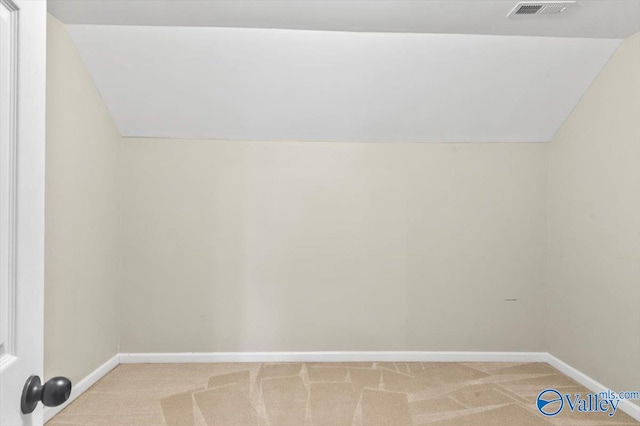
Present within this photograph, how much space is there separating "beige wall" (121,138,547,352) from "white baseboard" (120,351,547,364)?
0.18 feet

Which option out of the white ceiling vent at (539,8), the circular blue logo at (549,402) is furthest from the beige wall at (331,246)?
the white ceiling vent at (539,8)

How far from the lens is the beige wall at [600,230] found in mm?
2404

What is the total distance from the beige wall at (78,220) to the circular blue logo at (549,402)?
3.02 meters

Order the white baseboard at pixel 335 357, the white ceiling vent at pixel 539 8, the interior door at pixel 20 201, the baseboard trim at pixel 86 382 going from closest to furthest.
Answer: the interior door at pixel 20 201, the white ceiling vent at pixel 539 8, the baseboard trim at pixel 86 382, the white baseboard at pixel 335 357

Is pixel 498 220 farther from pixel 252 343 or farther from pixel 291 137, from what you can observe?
pixel 252 343

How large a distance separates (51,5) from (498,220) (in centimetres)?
348

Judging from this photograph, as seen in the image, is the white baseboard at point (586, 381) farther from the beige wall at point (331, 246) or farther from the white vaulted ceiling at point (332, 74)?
the white vaulted ceiling at point (332, 74)

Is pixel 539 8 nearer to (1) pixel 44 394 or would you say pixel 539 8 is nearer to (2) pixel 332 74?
(2) pixel 332 74

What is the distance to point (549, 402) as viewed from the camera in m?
2.50

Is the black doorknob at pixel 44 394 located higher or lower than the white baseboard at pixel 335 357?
higher

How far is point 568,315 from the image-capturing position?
2.98 meters

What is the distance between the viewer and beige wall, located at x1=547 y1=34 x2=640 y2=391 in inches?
94.7

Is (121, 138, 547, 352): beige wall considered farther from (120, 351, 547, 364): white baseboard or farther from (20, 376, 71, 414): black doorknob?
(20, 376, 71, 414): black doorknob

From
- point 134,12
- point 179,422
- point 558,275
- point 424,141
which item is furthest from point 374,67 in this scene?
point 179,422
